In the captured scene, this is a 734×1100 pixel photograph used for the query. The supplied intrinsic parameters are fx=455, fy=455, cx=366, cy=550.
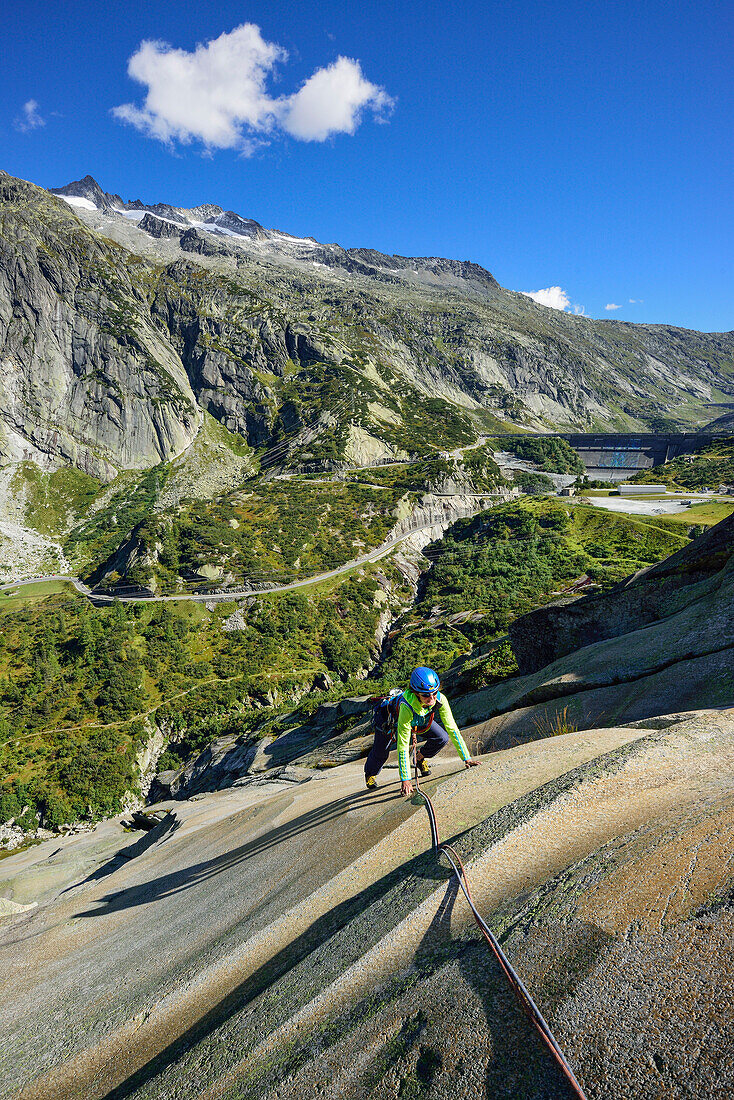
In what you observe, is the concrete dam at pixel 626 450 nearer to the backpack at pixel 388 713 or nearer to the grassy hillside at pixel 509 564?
the grassy hillside at pixel 509 564

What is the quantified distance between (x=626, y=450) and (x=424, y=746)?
189397 mm

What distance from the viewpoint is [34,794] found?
47.9m

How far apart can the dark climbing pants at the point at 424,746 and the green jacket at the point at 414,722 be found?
0.23 m

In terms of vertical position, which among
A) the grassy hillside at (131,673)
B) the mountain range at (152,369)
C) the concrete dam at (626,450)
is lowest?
the grassy hillside at (131,673)

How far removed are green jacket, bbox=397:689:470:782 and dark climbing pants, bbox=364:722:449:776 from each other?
0.23 meters

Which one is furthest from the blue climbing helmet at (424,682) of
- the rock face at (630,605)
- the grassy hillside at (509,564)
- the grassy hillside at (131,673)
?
the grassy hillside at (131,673)

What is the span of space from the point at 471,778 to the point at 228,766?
29.4 m

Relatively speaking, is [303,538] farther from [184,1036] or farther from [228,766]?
[184,1036]

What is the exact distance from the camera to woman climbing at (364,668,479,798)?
732cm

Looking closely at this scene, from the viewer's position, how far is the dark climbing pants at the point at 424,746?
8.04 meters

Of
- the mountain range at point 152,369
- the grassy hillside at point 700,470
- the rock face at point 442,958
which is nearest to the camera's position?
the rock face at point 442,958

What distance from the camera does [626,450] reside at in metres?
168

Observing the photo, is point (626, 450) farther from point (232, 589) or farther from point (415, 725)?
point (415, 725)

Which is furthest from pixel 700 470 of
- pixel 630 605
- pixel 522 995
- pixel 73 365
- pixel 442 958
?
pixel 73 365
